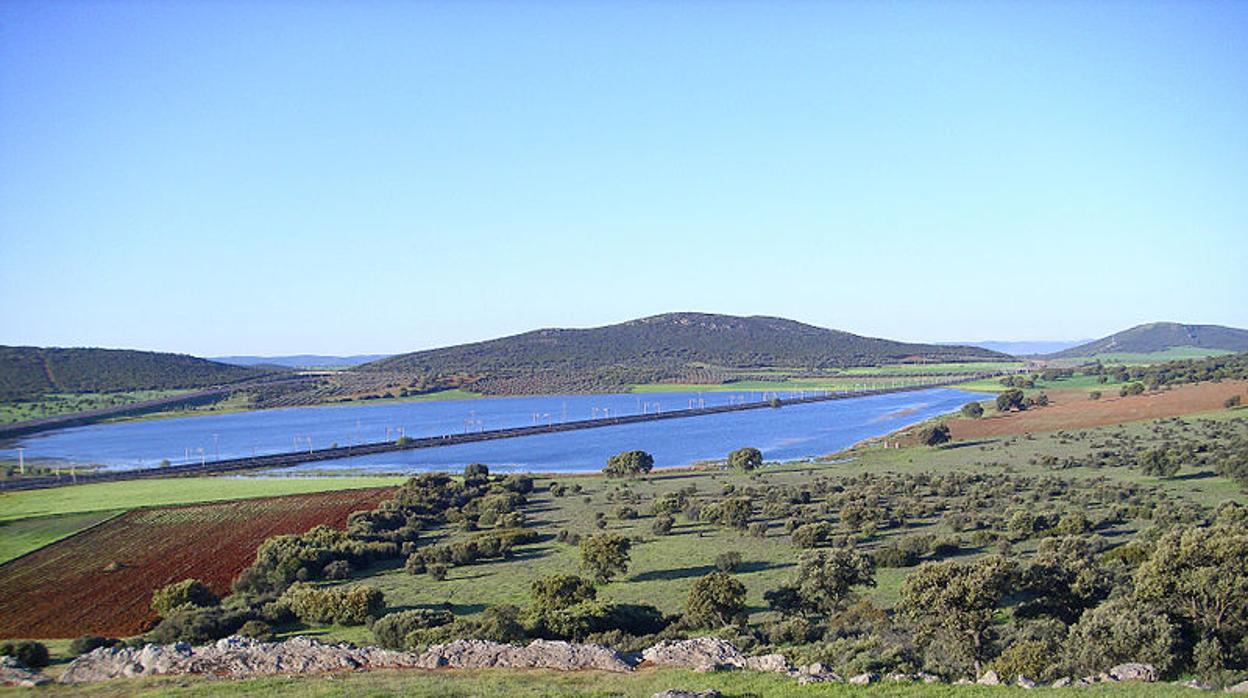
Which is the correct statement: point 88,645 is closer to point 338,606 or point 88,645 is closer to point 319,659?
point 338,606

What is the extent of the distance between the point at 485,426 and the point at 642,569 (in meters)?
91.3

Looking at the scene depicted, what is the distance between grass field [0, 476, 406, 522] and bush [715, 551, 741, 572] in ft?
109

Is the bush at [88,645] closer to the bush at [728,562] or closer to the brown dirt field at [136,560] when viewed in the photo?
the brown dirt field at [136,560]

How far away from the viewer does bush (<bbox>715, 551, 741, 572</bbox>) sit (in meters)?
25.7

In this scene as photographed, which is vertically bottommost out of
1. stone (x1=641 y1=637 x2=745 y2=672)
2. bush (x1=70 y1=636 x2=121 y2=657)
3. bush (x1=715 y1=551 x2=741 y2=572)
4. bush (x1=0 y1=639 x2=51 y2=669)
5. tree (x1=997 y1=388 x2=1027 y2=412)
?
bush (x1=715 y1=551 x2=741 y2=572)

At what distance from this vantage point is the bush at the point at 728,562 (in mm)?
25719

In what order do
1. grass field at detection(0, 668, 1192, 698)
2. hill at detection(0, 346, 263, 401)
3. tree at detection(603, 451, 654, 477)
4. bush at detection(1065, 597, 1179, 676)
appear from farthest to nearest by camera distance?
hill at detection(0, 346, 263, 401), tree at detection(603, 451, 654, 477), bush at detection(1065, 597, 1179, 676), grass field at detection(0, 668, 1192, 698)

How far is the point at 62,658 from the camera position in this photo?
61.7ft

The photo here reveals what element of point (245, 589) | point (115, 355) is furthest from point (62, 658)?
point (115, 355)

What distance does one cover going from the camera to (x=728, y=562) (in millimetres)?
25797

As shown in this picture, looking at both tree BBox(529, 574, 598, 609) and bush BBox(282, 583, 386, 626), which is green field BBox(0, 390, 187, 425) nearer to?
bush BBox(282, 583, 386, 626)

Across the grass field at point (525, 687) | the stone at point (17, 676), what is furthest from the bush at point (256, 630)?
the grass field at point (525, 687)

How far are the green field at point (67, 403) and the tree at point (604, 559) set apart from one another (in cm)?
11780

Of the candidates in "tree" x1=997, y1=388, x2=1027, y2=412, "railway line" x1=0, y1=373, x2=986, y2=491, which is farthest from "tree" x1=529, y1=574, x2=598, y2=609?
"tree" x1=997, y1=388, x2=1027, y2=412
